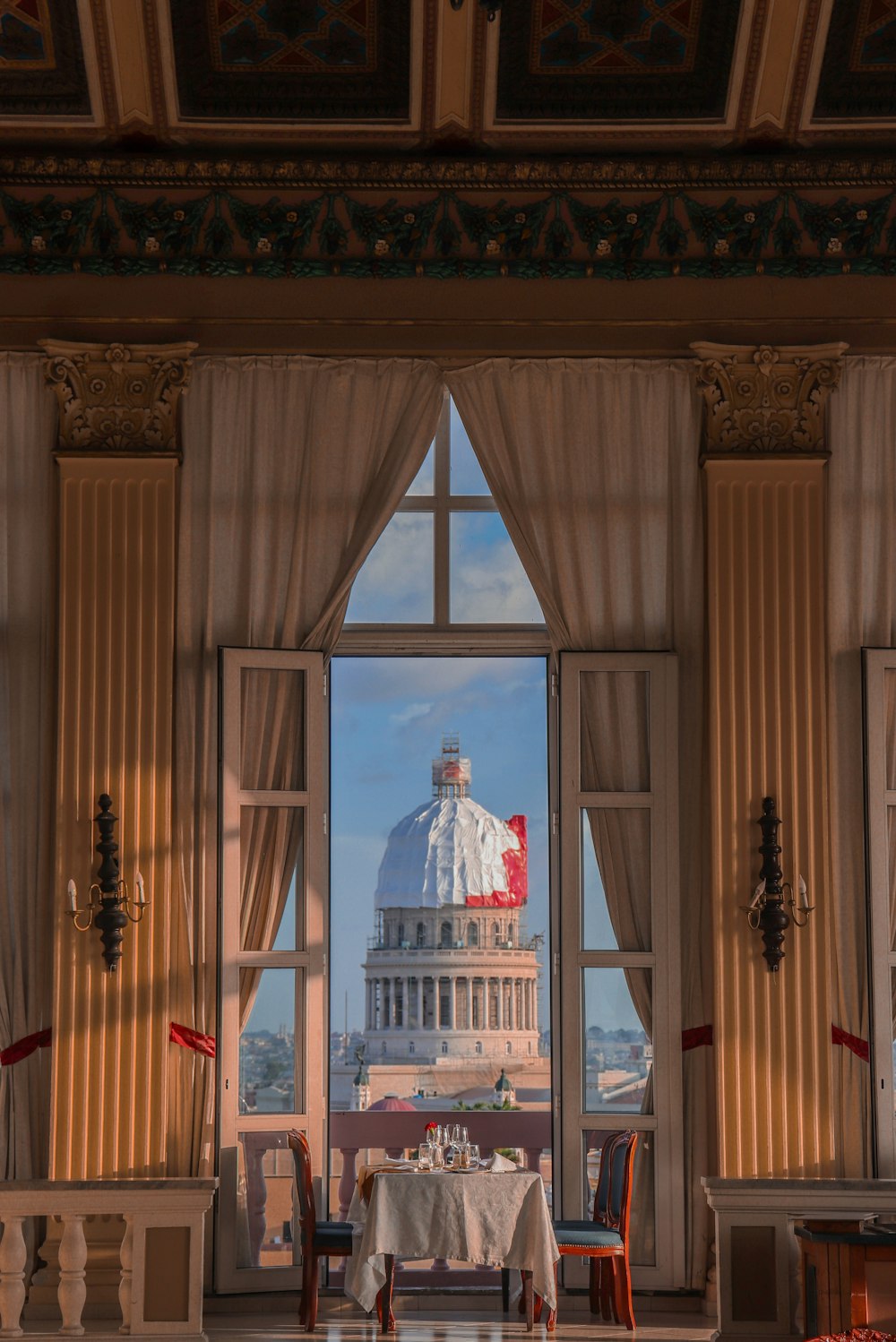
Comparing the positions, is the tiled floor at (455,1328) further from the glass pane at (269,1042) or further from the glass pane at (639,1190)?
the glass pane at (269,1042)

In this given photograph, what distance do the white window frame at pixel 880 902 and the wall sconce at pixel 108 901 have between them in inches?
124

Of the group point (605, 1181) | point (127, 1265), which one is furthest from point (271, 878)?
point (605, 1181)

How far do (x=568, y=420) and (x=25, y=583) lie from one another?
257cm

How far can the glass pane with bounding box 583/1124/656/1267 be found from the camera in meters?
6.76

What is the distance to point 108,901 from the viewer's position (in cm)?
672

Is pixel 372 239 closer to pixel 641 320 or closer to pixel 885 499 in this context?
pixel 641 320

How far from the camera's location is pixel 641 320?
732 cm

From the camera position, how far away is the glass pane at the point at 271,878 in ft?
22.9

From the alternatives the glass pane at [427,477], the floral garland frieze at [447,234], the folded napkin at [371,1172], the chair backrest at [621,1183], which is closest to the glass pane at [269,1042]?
the folded napkin at [371,1172]

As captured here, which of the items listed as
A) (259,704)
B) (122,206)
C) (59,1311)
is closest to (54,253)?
(122,206)

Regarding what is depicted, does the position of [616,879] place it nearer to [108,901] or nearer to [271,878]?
[271,878]

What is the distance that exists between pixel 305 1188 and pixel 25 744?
2.26m

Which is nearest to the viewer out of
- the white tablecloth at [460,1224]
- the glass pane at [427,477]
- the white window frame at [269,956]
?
the white tablecloth at [460,1224]

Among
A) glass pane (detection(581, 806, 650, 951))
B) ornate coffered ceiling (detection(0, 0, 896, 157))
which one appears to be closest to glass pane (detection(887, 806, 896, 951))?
glass pane (detection(581, 806, 650, 951))
